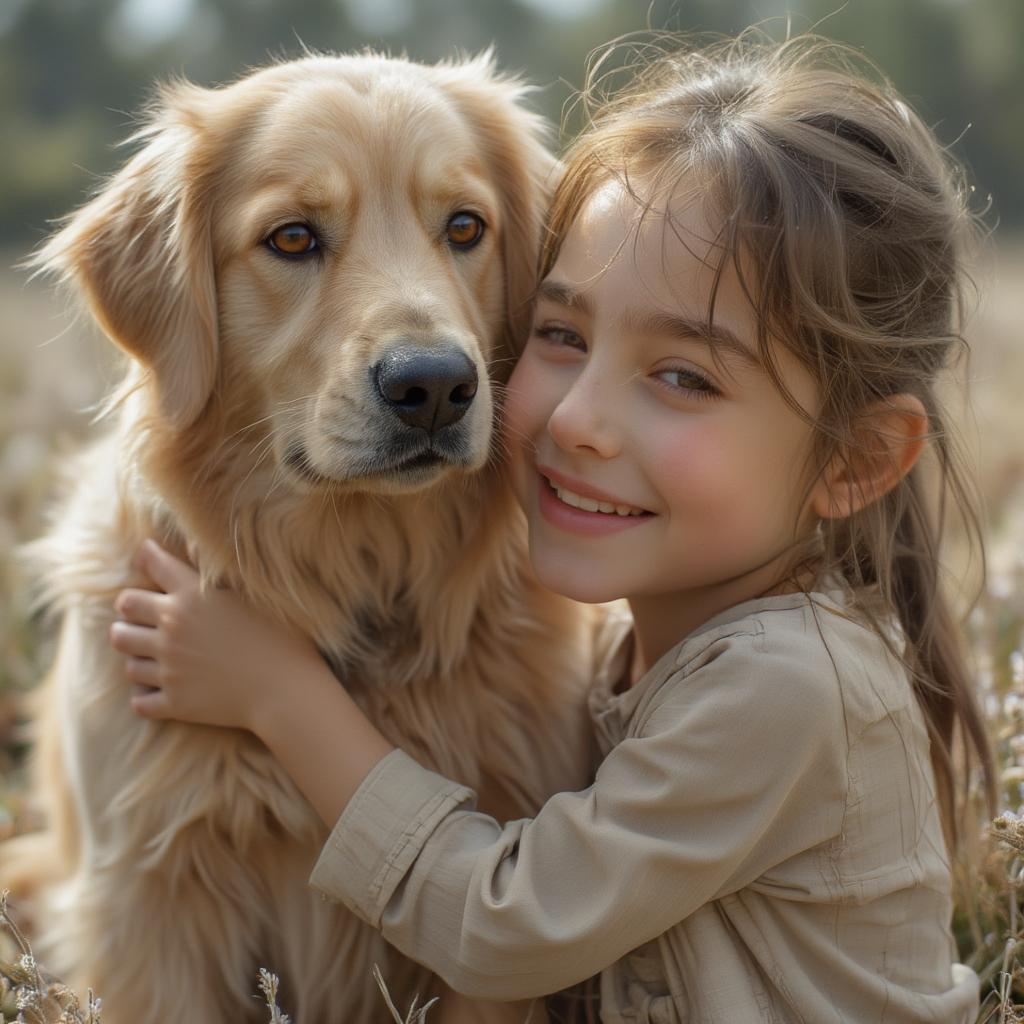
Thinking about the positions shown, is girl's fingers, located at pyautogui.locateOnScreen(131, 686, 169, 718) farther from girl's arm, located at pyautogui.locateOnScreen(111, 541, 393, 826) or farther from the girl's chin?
the girl's chin

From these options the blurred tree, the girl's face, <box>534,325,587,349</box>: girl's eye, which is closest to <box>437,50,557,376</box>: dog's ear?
<box>534,325,587,349</box>: girl's eye

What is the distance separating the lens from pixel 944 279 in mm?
2236

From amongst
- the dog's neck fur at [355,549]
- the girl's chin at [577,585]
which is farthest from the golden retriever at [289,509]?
the girl's chin at [577,585]

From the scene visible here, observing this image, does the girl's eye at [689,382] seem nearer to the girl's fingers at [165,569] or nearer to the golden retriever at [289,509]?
the golden retriever at [289,509]

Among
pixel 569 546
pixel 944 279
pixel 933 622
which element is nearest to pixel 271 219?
pixel 569 546

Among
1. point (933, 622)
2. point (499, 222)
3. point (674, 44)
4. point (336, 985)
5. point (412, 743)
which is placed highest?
point (674, 44)

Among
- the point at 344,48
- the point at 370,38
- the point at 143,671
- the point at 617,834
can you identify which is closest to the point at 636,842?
the point at 617,834

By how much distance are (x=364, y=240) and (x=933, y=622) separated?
4.25 feet

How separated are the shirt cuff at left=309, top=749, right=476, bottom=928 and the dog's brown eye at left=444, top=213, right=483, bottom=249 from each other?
3.53 ft

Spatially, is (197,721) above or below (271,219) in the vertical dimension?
below

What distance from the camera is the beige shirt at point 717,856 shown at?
195cm

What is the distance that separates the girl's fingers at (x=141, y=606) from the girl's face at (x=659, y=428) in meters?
0.76

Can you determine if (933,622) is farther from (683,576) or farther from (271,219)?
(271,219)

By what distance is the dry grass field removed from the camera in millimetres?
2543
